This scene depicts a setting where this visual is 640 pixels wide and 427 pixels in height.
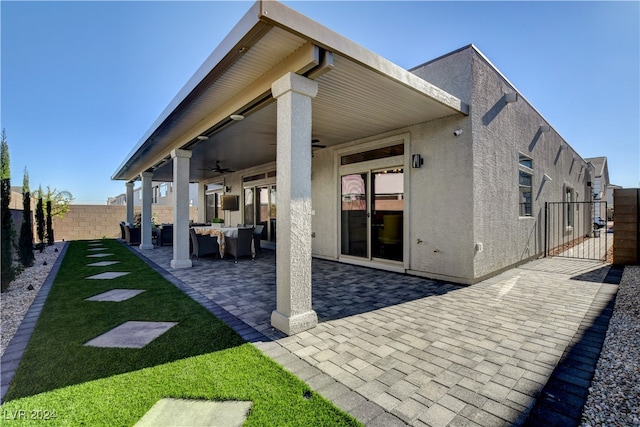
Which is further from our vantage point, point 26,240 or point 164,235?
point 164,235

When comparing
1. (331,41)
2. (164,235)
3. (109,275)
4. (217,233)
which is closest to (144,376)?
(331,41)

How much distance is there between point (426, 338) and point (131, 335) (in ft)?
10.4

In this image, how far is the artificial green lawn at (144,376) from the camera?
1.81 m

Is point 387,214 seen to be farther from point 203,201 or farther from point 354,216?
point 203,201

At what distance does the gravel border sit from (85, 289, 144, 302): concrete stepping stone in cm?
547

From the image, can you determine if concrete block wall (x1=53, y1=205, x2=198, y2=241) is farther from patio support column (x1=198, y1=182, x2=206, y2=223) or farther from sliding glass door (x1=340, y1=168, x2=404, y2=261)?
sliding glass door (x1=340, y1=168, x2=404, y2=261)

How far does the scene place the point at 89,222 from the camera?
583 inches

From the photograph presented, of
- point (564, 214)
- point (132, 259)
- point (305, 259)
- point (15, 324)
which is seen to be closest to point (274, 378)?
point (305, 259)

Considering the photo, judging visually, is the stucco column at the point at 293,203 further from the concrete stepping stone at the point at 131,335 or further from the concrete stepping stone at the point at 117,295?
the concrete stepping stone at the point at 117,295

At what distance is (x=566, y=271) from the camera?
21.0ft

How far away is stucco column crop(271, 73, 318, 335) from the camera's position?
10.1ft

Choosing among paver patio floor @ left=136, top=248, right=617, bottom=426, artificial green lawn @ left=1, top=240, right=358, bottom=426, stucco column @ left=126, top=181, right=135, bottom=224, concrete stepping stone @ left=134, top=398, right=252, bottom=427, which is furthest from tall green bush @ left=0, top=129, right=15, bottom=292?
stucco column @ left=126, top=181, right=135, bottom=224

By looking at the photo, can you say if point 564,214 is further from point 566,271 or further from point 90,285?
point 90,285

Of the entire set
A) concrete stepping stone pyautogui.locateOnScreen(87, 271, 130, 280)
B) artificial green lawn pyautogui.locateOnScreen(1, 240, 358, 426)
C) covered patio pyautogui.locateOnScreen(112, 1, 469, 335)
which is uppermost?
covered patio pyautogui.locateOnScreen(112, 1, 469, 335)
